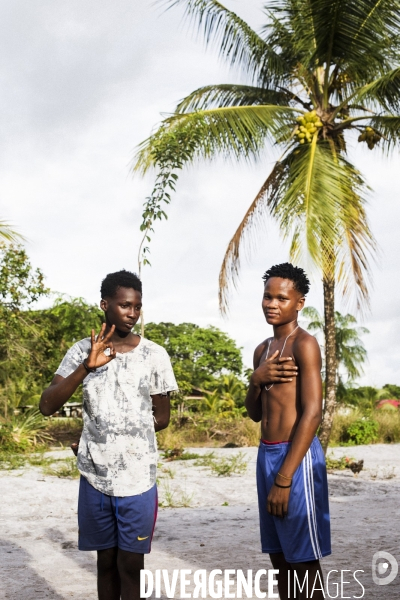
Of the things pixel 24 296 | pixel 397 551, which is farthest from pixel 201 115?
pixel 397 551

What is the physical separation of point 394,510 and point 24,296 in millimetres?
10570

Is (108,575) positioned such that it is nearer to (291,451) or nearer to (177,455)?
(291,451)

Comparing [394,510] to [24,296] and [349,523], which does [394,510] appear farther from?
[24,296]

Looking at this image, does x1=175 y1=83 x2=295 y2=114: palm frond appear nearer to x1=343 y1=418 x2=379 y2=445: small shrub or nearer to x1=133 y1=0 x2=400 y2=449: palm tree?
x1=133 y1=0 x2=400 y2=449: palm tree

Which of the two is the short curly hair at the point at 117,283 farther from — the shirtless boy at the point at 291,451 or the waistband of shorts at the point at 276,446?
the waistband of shorts at the point at 276,446

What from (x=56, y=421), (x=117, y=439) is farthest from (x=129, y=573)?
(x=56, y=421)

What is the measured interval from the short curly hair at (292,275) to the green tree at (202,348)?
38423mm

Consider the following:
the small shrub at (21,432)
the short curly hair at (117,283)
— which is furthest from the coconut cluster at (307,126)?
the short curly hair at (117,283)

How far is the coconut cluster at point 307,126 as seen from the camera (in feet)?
40.7

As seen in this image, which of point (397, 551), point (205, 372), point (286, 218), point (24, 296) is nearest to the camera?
point (397, 551)

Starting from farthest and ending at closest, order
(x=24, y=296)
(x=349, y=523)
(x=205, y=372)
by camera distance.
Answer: (x=205, y=372) < (x=24, y=296) < (x=349, y=523)

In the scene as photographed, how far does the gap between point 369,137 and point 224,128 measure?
286 cm

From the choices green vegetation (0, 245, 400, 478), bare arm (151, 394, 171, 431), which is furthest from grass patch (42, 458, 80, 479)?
bare arm (151, 394, 171, 431)

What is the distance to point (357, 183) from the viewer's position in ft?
43.2
